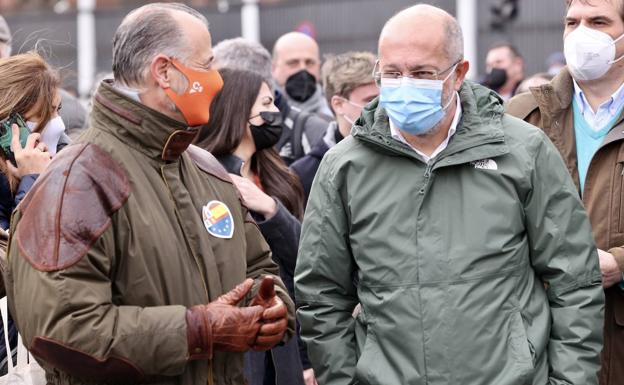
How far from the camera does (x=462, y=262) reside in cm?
396

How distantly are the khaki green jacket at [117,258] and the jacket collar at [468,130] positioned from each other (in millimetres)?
677

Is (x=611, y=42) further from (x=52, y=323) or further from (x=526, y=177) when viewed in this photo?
(x=52, y=323)

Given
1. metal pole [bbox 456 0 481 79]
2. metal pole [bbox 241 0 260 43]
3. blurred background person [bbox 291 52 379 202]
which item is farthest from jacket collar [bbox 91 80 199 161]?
metal pole [bbox 241 0 260 43]

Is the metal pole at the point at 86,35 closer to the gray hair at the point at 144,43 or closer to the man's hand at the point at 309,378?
the man's hand at the point at 309,378

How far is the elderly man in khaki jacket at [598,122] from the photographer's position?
464cm

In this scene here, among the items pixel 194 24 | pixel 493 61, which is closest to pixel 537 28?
pixel 493 61

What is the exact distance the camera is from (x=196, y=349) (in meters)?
3.68

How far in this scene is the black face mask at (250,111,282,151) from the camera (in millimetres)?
5609

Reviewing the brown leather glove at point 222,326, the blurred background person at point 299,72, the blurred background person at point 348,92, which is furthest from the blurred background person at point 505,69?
the brown leather glove at point 222,326

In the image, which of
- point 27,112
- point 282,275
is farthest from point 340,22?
point 27,112

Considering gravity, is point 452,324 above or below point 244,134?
below

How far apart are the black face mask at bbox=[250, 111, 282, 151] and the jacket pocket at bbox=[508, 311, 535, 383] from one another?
204cm

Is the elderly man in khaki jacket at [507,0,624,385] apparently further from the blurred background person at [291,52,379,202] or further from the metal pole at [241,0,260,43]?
the metal pole at [241,0,260,43]

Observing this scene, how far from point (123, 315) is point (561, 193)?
1.58m
